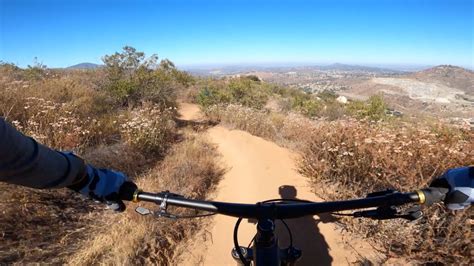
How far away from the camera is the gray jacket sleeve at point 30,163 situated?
2.74 feet

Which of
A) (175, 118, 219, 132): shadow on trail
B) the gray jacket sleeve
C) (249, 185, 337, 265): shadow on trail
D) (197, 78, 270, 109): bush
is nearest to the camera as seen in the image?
the gray jacket sleeve

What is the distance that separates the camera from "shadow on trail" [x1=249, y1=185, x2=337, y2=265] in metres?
3.55

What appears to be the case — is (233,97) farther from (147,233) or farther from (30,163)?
(30,163)

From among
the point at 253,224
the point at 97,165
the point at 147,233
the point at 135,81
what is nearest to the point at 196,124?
the point at 135,81

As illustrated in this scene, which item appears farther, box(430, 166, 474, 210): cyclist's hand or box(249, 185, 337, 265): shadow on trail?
box(249, 185, 337, 265): shadow on trail

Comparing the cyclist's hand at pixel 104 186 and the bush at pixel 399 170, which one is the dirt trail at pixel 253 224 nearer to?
the bush at pixel 399 170

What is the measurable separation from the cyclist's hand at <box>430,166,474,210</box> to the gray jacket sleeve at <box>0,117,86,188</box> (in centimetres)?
151

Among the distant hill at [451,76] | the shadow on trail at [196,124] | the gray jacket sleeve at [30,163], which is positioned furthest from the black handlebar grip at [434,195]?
the distant hill at [451,76]

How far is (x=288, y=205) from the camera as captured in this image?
3.93 feet

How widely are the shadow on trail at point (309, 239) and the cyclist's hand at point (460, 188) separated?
8.36 ft

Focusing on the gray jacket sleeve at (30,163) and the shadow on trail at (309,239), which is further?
the shadow on trail at (309,239)

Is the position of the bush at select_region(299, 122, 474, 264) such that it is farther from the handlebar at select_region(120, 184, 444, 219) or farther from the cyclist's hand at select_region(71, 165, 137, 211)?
the cyclist's hand at select_region(71, 165, 137, 211)

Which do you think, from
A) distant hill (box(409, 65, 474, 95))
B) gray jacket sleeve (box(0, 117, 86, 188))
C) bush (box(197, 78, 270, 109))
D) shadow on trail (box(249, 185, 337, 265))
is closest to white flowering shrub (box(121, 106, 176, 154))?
shadow on trail (box(249, 185, 337, 265))

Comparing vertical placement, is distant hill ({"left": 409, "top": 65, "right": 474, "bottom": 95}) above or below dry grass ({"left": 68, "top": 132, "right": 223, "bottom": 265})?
above
